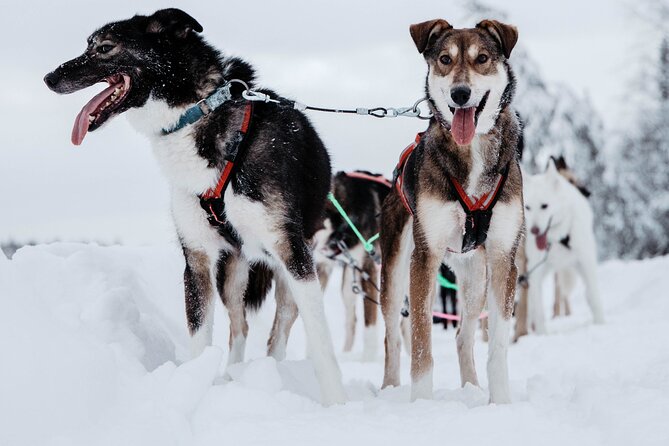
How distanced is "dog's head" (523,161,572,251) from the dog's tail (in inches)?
229

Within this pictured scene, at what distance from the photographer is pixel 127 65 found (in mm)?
3990

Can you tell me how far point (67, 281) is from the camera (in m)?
5.05

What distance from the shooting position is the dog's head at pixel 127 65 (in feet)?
12.8

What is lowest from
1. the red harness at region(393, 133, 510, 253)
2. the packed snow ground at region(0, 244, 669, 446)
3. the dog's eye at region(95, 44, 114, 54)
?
the packed snow ground at region(0, 244, 669, 446)

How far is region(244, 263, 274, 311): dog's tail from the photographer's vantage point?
4.85 m

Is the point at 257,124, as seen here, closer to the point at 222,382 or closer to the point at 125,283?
the point at 222,382

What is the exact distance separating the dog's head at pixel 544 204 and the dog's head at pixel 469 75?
620 cm

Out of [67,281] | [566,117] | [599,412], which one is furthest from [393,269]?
[566,117]

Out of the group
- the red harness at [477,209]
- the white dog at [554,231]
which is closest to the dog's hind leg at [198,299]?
the red harness at [477,209]

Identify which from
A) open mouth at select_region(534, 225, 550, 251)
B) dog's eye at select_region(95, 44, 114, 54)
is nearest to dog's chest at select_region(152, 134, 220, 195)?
dog's eye at select_region(95, 44, 114, 54)

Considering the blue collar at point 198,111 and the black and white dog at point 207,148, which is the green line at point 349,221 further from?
the blue collar at point 198,111

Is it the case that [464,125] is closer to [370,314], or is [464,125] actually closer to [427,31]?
[427,31]

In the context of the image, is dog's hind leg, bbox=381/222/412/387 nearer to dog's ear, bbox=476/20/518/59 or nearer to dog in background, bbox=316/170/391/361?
dog's ear, bbox=476/20/518/59

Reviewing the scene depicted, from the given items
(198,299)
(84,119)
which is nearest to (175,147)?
(84,119)
